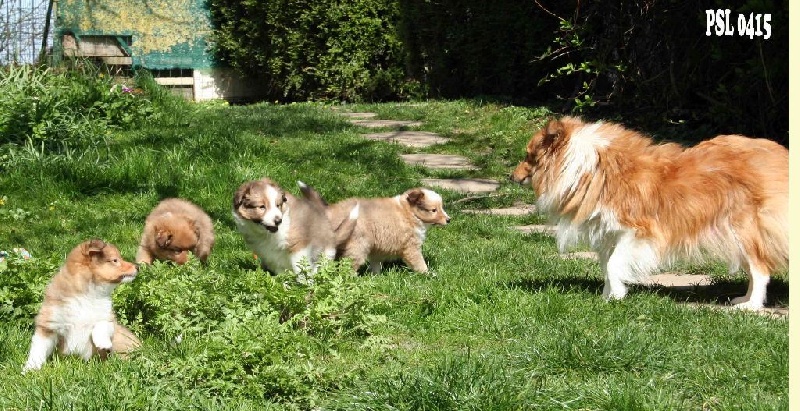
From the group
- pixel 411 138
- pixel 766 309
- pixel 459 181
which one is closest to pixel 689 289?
pixel 766 309

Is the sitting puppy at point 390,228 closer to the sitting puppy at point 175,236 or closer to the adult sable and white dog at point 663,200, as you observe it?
the sitting puppy at point 175,236

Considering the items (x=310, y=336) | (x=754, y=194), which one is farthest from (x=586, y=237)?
(x=310, y=336)

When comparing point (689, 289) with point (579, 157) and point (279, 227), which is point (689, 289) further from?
point (279, 227)

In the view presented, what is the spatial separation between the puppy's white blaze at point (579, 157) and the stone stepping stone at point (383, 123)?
8.12 m

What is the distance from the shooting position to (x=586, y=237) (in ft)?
20.5

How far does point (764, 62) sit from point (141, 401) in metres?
8.04

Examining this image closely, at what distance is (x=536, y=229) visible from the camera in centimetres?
855

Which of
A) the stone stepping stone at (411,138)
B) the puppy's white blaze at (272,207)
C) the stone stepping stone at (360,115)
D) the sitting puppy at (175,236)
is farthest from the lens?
the stone stepping stone at (360,115)

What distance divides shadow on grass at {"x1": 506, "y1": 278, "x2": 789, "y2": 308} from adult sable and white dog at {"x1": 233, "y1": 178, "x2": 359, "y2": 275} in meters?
1.50

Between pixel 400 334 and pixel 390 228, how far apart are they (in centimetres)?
212

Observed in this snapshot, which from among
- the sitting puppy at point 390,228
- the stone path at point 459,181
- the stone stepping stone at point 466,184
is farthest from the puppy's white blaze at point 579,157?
the stone stepping stone at point 466,184

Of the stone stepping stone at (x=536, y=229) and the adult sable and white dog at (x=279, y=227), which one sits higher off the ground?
the adult sable and white dog at (x=279, y=227)

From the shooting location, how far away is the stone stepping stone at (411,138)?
12.7 m

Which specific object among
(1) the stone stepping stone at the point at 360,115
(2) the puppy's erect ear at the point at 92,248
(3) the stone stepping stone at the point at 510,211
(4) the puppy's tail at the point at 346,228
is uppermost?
(1) the stone stepping stone at the point at 360,115
